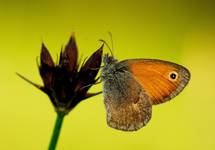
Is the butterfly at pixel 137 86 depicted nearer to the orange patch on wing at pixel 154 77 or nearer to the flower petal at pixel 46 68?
the orange patch on wing at pixel 154 77

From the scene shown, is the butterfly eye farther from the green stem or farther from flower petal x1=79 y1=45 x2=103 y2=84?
the green stem

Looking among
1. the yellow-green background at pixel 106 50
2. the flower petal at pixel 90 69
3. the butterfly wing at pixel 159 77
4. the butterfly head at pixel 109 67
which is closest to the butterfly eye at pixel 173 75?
the butterfly wing at pixel 159 77

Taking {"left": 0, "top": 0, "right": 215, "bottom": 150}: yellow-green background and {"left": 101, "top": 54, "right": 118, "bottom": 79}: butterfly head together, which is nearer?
{"left": 101, "top": 54, "right": 118, "bottom": 79}: butterfly head

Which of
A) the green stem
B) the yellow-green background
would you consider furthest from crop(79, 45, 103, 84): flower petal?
the yellow-green background

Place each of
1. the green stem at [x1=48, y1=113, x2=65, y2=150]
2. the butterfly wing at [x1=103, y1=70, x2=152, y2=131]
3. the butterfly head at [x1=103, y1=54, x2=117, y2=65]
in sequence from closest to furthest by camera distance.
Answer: the green stem at [x1=48, y1=113, x2=65, y2=150], the butterfly wing at [x1=103, y1=70, x2=152, y2=131], the butterfly head at [x1=103, y1=54, x2=117, y2=65]

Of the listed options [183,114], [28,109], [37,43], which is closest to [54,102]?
[28,109]

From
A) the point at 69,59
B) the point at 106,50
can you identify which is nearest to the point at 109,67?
the point at 69,59

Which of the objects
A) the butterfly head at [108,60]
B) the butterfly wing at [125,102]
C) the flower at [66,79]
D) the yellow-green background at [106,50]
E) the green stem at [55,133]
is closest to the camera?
the green stem at [55,133]
